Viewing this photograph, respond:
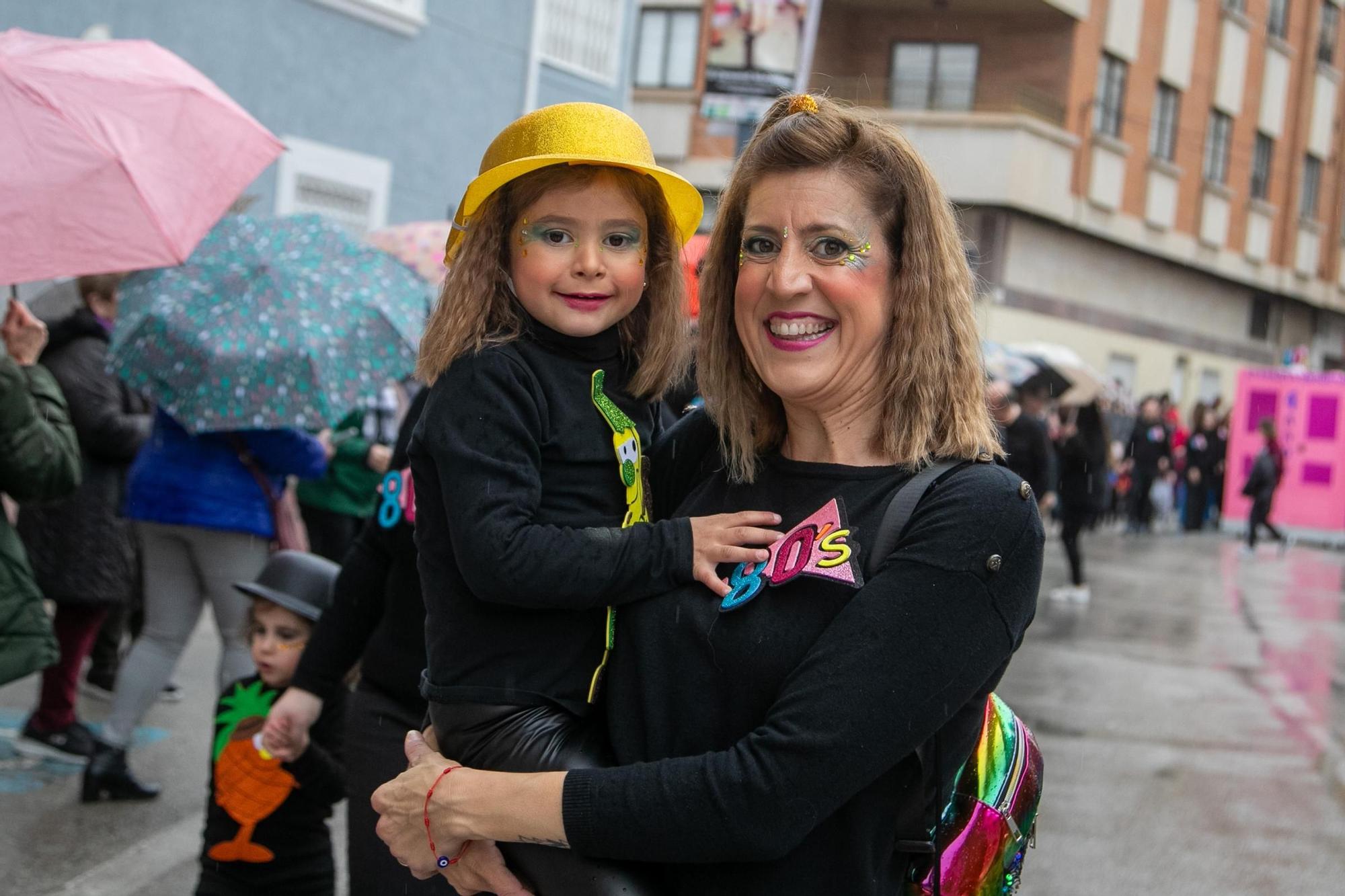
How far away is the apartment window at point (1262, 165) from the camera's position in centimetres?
3509

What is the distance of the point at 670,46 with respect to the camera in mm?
29156

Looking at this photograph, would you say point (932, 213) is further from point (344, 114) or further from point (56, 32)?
point (344, 114)

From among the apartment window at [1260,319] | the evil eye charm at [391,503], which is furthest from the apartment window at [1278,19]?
the evil eye charm at [391,503]

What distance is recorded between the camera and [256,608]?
165 inches

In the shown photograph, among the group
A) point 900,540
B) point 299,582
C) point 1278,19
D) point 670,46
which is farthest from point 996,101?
point 900,540

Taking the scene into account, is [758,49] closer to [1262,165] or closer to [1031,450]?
[1031,450]

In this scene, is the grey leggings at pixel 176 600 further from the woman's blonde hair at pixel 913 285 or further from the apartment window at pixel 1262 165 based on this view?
the apartment window at pixel 1262 165

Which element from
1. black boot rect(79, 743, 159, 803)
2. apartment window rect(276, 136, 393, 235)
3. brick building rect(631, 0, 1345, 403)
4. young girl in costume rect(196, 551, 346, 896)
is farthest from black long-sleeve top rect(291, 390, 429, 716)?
brick building rect(631, 0, 1345, 403)

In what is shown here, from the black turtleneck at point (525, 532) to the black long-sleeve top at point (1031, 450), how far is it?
32.0 feet

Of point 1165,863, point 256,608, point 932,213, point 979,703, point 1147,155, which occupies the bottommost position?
point 1165,863

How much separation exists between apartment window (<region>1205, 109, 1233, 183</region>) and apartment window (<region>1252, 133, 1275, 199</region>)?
134 cm

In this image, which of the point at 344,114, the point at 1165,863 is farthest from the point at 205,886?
the point at 344,114

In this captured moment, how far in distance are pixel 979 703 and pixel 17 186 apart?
305cm

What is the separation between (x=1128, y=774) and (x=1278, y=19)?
107 feet
